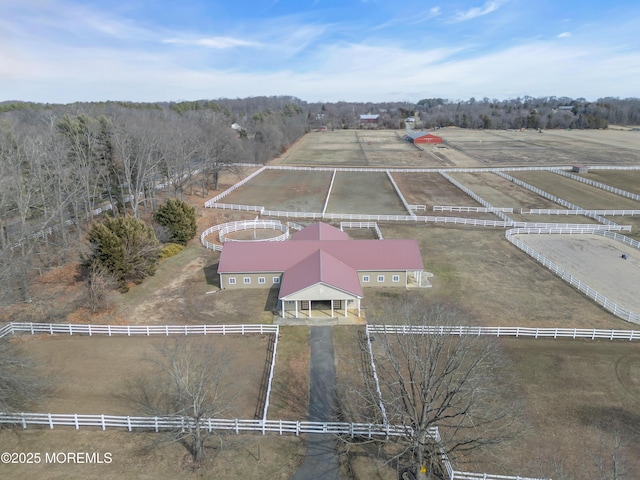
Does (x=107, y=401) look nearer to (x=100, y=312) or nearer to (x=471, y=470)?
(x=100, y=312)

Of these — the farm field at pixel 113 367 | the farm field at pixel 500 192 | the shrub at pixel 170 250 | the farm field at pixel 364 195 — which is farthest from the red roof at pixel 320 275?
the farm field at pixel 500 192

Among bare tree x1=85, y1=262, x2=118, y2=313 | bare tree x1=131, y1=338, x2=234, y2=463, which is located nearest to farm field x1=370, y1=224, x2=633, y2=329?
bare tree x1=131, y1=338, x2=234, y2=463

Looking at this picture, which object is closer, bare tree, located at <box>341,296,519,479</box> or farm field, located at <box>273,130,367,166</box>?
bare tree, located at <box>341,296,519,479</box>

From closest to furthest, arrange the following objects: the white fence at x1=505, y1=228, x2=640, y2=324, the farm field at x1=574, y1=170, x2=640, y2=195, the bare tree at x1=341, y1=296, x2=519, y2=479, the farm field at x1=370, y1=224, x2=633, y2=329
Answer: the bare tree at x1=341, y1=296, x2=519, y2=479 → the farm field at x1=370, y1=224, x2=633, y2=329 → the white fence at x1=505, y1=228, x2=640, y2=324 → the farm field at x1=574, y1=170, x2=640, y2=195

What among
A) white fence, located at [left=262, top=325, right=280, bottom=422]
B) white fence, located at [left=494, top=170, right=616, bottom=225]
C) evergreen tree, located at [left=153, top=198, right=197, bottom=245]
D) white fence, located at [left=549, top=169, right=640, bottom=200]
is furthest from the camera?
white fence, located at [left=549, top=169, right=640, bottom=200]

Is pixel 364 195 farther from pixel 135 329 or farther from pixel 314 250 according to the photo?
pixel 135 329

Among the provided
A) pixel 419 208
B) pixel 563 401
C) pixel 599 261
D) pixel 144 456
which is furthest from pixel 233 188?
pixel 563 401

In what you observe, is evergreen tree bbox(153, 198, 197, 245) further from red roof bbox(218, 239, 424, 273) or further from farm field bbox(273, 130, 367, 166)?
farm field bbox(273, 130, 367, 166)
